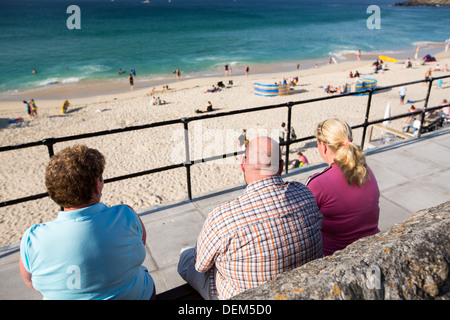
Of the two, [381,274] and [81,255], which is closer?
[381,274]

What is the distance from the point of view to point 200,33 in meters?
60.8

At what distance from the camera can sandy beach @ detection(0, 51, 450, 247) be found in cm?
1026

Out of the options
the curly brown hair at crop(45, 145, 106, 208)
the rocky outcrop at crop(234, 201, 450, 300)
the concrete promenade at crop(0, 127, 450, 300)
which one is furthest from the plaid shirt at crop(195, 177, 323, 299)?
the concrete promenade at crop(0, 127, 450, 300)

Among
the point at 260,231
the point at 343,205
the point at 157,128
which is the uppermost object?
the point at 260,231

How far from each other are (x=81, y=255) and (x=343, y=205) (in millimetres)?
1642

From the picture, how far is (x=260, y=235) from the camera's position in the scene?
5.96 feet

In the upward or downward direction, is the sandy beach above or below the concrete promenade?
below

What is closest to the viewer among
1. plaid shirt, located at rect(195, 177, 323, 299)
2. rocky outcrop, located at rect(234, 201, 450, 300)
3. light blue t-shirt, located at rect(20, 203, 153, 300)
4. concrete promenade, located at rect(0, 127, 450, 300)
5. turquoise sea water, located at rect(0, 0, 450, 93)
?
rocky outcrop, located at rect(234, 201, 450, 300)

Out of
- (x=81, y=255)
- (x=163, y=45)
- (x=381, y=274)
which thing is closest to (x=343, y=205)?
(x=381, y=274)

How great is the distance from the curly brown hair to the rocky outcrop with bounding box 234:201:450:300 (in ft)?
3.18

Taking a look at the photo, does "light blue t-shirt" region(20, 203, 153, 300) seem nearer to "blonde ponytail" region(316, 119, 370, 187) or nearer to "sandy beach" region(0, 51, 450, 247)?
"blonde ponytail" region(316, 119, 370, 187)

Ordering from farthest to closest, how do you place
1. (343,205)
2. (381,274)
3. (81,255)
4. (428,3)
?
(428,3) → (343,205) → (81,255) → (381,274)

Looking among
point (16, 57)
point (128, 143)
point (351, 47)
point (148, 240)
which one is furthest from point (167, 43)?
point (148, 240)

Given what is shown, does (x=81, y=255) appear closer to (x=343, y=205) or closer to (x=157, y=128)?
(x=343, y=205)
